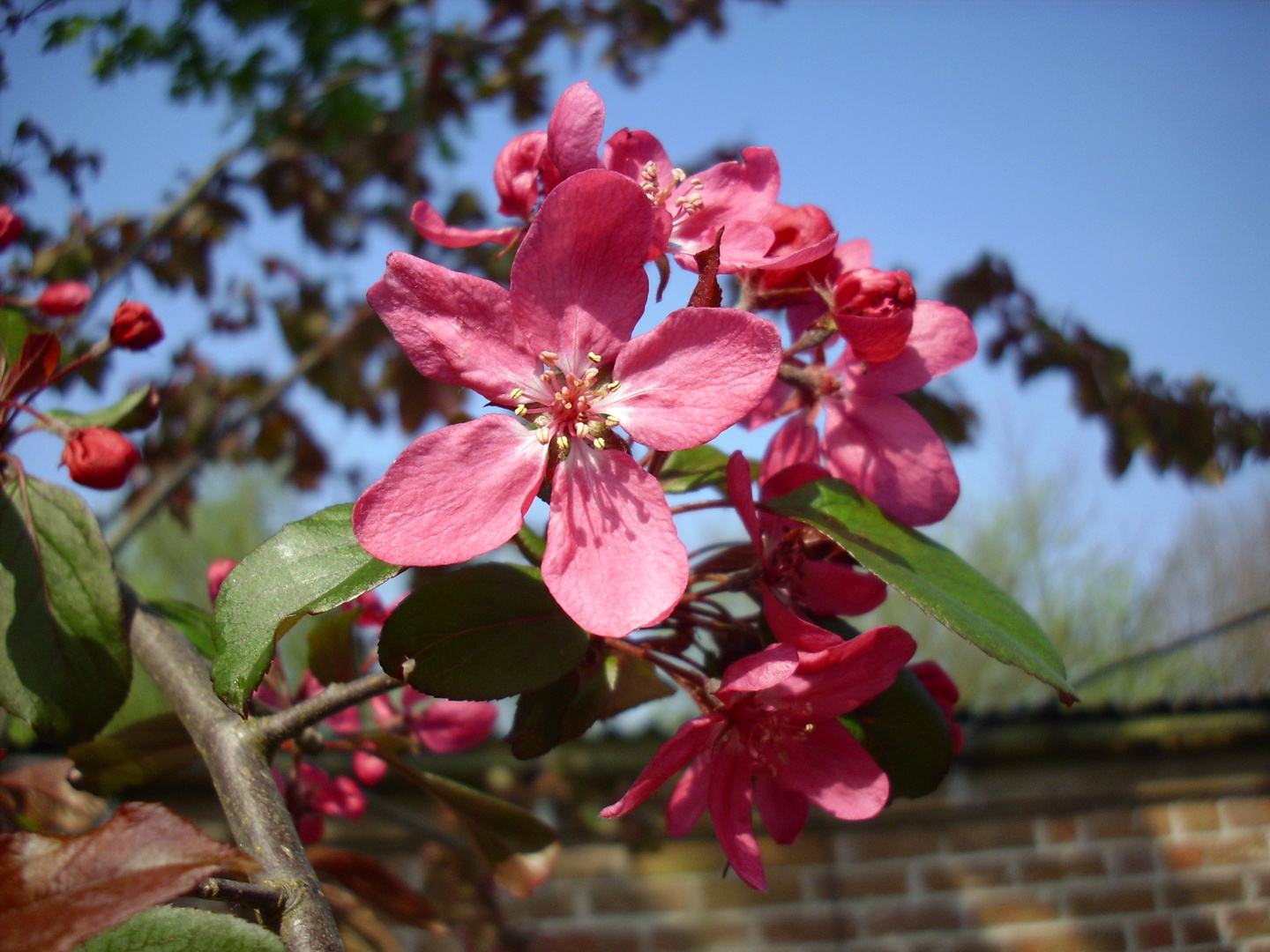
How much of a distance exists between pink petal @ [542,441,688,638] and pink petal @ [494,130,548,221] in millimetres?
283

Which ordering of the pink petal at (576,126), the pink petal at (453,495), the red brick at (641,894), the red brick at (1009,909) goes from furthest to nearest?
the red brick at (1009,909) < the red brick at (641,894) < the pink petal at (576,126) < the pink petal at (453,495)

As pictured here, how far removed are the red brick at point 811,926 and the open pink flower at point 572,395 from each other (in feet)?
9.10

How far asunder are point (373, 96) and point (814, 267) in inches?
125

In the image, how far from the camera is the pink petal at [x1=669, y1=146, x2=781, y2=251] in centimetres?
78

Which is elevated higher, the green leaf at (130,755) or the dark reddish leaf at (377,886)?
the green leaf at (130,755)

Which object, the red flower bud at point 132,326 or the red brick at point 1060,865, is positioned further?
the red brick at point 1060,865

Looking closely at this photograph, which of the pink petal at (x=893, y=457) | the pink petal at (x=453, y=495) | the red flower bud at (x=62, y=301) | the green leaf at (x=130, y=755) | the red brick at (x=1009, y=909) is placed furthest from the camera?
the red brick at (x=1009, y=909)

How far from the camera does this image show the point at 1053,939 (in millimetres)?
3051

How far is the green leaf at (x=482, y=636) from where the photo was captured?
675 millimetres

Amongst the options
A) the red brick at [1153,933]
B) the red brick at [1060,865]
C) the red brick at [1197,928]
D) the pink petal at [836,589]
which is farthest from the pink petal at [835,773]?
the red brick at [1197,928]

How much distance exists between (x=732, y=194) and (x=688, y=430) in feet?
0.91

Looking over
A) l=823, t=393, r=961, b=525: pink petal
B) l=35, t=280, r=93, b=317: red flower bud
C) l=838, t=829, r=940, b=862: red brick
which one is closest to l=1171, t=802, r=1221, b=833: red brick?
l=838, t=829, r=940, b=862: red brick

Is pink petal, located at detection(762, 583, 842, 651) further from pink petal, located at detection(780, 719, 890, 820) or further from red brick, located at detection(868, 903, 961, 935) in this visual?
red brick, located at detection(868, 903, 961, 935)

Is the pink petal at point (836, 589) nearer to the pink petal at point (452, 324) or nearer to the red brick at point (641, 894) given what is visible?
the pink petal at point (452, 324)
